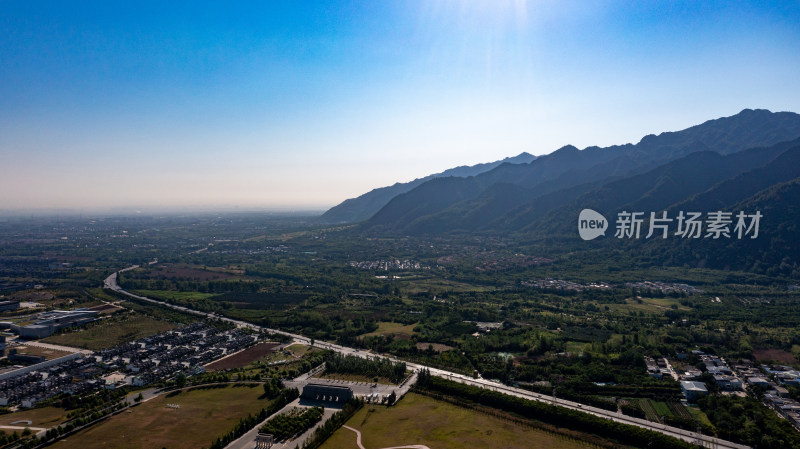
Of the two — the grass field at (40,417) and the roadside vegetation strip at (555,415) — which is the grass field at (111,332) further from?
the roadside vegetation strip at (555,415)

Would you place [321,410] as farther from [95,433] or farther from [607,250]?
[607,250]

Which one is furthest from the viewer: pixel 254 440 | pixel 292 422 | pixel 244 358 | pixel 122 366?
pixel 244 358

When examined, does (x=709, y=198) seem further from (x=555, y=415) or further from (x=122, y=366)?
(x=122, y=366)

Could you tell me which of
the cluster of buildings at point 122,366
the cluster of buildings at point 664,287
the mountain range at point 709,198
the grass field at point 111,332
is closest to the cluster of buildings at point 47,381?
the cluster of buildings at point 122,366

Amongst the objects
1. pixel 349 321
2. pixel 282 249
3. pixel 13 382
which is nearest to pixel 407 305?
pixel 349 321

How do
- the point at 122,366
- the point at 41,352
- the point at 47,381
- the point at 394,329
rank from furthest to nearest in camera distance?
the point at 394,329 → the point at 41,352 → the point at 122,366 → the point at 47,381

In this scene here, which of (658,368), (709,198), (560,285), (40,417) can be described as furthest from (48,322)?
(709,198)

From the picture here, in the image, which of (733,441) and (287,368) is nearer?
(733,441)
